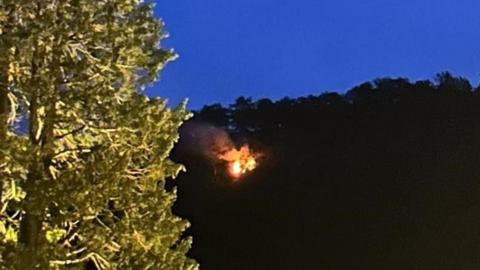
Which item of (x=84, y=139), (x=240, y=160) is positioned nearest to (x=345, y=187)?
(x=240, y=160)

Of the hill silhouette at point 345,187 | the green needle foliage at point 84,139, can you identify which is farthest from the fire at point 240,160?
the green needle foliage at point 84,139

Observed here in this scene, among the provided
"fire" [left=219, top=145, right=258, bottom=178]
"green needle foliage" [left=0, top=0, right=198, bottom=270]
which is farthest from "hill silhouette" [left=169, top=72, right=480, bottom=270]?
"green needle foliage" [left=0, top=0, right=198, bottom=270]

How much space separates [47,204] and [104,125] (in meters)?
0.71

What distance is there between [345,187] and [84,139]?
38.1 ft

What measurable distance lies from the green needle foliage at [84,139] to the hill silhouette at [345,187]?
10.2 meters

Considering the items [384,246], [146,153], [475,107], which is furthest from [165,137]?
[475,107]

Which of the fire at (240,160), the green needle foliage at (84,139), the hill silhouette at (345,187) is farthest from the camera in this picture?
the hill silhouette at (345,187)

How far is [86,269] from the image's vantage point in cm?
713

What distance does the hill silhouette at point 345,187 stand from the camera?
1744 centimetres

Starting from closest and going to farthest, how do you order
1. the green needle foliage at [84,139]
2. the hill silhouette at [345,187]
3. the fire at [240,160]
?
the green needle foliage at [84,139]
the fire at [240,160]
the hill silhouette at [345,187]

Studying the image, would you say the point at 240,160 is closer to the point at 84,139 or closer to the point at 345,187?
the point at 345,187

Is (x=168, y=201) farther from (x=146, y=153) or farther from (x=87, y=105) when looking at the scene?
(x=87, y=105)

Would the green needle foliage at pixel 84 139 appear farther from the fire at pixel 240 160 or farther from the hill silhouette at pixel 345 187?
the hill silhouette at pixel 345 187

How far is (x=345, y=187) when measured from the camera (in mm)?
18312
